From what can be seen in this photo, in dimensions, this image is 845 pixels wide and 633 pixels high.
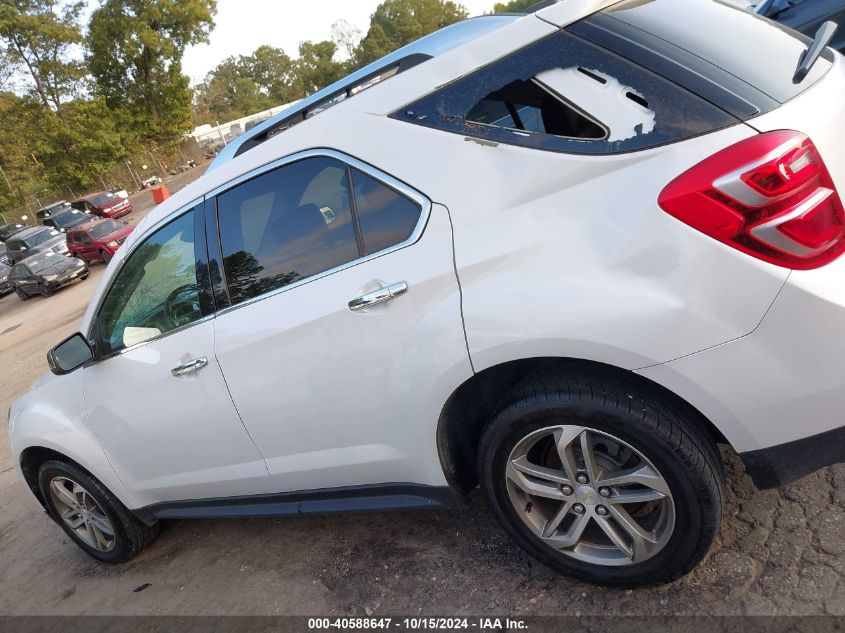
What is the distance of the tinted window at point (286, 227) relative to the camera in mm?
2590

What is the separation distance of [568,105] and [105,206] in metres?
36.4

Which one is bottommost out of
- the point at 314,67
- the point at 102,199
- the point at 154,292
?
the point at 102,199

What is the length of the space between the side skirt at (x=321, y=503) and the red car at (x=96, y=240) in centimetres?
1995

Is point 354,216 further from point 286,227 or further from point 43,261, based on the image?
point 43,261

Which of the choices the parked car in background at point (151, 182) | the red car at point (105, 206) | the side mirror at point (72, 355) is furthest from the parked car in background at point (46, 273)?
the parked car in background at point (151, 182)

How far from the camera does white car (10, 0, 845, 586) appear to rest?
1.91 m

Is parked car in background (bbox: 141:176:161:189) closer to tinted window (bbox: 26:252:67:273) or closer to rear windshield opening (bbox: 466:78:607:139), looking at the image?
tinted window (bbox: 26:252:67:273)

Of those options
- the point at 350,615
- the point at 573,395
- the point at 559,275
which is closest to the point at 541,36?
the point at 559,275

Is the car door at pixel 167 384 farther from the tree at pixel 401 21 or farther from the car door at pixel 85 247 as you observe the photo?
the tree at pixel 401 21

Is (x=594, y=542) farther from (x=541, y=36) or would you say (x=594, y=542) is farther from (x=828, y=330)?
(x=541, y=36)

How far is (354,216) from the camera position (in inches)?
100

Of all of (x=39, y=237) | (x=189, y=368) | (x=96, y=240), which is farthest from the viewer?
(x=39, y=237)

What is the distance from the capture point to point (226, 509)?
11.0ft

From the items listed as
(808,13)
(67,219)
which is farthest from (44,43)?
(808,13)
